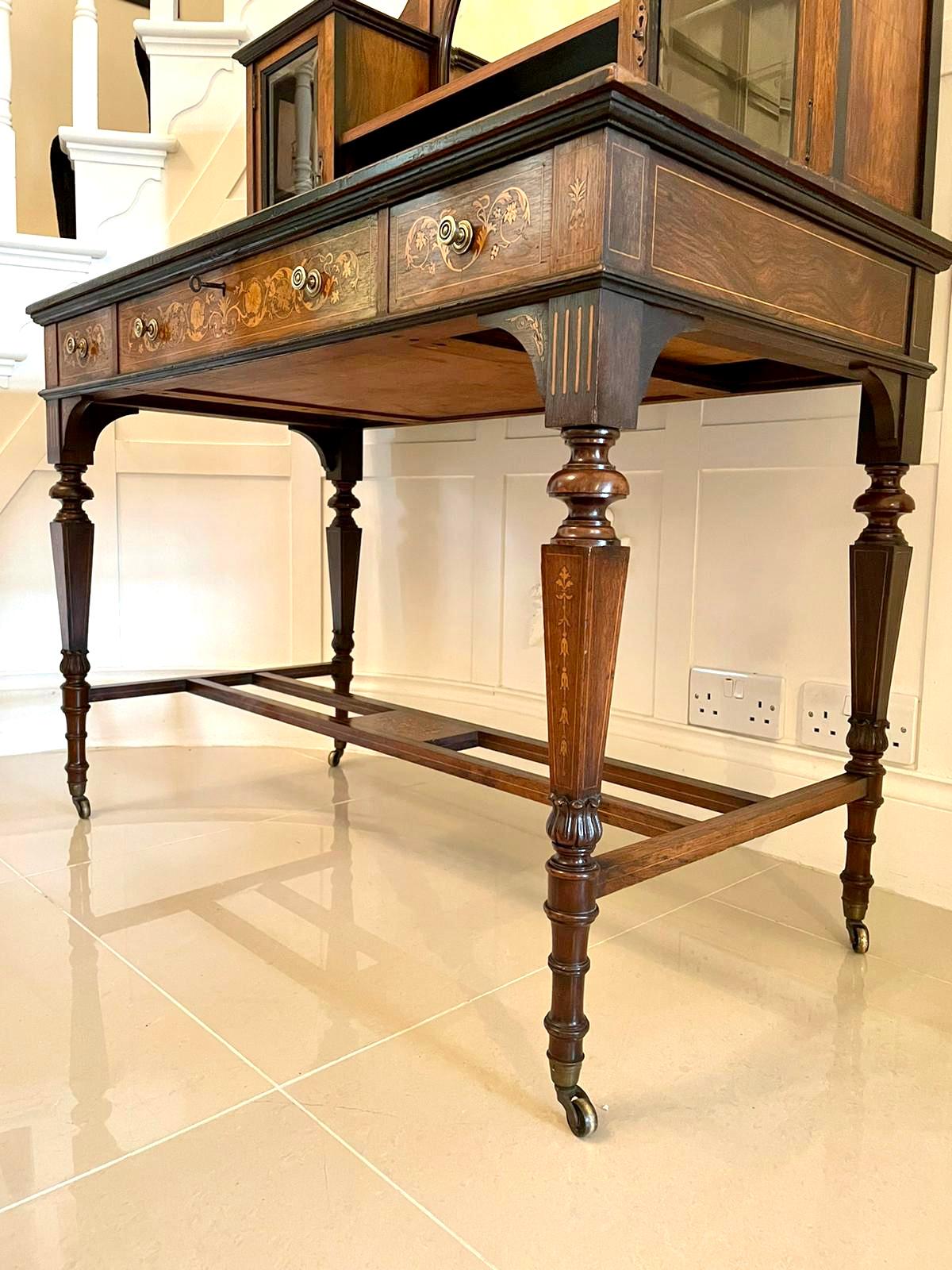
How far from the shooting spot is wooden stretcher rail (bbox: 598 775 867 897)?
35.8 inches

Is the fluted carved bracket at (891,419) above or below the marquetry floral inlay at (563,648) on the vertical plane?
above

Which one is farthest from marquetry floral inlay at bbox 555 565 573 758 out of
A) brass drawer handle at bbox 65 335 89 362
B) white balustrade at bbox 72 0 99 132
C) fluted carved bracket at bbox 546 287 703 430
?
white balustrade at bbox 72 0 99 132

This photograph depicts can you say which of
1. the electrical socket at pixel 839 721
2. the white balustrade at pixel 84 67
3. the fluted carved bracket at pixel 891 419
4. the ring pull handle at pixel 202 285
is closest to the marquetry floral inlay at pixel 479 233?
the ring pull handle at pixel 202 285

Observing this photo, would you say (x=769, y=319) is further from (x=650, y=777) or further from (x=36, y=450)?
(x=36, y=450)

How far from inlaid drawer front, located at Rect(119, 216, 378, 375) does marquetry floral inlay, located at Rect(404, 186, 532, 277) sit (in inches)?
3.0

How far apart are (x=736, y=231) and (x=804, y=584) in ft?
2.59

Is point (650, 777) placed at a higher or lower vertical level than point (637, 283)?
lower

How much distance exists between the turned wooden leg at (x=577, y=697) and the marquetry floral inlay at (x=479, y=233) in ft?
0.64

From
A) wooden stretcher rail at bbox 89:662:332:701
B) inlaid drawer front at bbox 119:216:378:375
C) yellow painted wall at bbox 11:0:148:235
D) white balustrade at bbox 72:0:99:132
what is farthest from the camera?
yellow painted wall at bbox 11:0:148:235

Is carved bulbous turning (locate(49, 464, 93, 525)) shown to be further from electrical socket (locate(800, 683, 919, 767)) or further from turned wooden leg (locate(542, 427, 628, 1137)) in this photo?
electrical socket (locate(800, 683, 919, 767))

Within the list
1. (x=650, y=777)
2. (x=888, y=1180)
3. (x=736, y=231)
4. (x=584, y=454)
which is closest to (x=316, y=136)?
(x=736, y=231)

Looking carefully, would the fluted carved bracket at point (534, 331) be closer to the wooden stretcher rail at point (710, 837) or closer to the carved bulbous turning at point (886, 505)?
the wooden stretcher rail at point (710, 837)

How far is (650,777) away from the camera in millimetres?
1225

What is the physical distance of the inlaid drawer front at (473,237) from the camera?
31.9 inches
